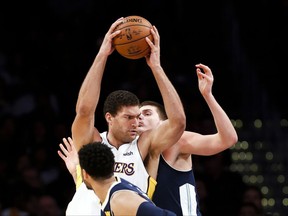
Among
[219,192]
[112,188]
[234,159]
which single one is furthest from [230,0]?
[112,188]

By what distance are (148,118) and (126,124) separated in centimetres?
47

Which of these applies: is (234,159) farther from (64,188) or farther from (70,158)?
(70,158)

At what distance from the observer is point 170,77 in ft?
37.3

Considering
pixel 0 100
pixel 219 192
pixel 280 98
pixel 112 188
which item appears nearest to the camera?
pixel 112 188

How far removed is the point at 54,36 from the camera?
12.2 metres

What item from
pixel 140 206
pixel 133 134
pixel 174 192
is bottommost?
pixel 174 192

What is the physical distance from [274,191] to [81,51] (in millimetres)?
3419

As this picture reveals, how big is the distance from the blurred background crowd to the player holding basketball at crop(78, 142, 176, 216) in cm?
394

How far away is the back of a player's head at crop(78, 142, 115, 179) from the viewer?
555 centimetres

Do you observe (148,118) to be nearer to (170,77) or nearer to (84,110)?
(84,110)

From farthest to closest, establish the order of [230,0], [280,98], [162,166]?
[230,0], [280,98], [162,166]

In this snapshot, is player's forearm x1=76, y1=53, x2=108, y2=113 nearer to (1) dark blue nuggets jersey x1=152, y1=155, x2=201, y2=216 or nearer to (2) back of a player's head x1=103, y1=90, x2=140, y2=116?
(2) back of a player's head x1=103, y1=90, x2=140, y2=116

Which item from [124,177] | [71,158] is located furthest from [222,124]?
[71,158]

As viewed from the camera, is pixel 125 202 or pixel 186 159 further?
pixel 186 159
